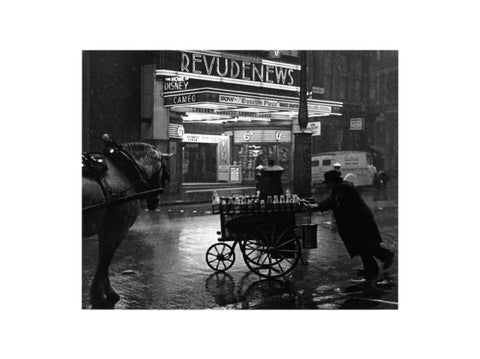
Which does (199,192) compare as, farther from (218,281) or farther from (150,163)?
(150,163)

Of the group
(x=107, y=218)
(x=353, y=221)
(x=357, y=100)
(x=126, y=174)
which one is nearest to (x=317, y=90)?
(x=357, y=100)

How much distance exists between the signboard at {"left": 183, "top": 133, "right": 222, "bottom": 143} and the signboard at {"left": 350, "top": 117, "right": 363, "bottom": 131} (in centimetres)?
1001

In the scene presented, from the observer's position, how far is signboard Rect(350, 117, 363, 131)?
91.1ft

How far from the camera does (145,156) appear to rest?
7.38 meters

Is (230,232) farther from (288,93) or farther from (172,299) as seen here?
(288,93)

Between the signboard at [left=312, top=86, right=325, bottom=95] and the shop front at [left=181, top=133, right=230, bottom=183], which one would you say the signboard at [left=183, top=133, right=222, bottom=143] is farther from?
the signboard at [left=312, top=86, right=325, bottom=95]

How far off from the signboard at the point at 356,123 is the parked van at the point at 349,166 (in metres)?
3.83

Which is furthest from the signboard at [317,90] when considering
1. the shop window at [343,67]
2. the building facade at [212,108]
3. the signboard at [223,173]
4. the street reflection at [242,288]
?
the street reflection at [242,288]

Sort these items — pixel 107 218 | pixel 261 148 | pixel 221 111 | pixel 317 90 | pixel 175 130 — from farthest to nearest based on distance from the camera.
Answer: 1. pixel 317 90
2. pixel 175 130
3. pixel 221 111
4. pixel 261 148
5. pixel 107 218

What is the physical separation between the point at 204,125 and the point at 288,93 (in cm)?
323

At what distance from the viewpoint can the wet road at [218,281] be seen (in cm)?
695

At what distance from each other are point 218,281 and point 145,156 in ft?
6.64

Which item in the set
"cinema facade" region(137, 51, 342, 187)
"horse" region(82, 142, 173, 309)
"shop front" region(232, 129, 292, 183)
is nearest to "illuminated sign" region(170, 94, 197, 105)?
"cinema facade" region(137, 51, 342, 187)

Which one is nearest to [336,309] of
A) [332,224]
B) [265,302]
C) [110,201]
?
[265,302]
